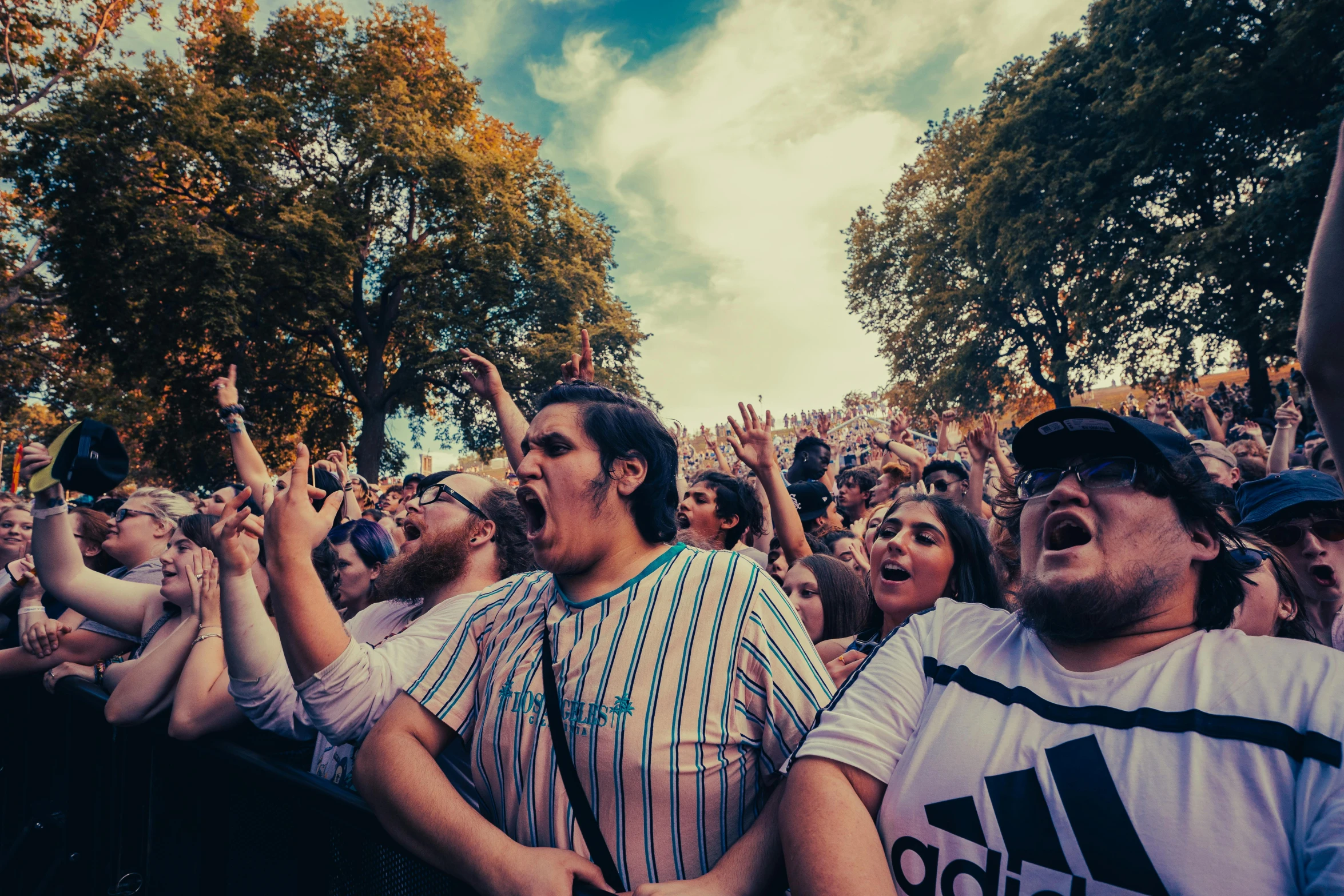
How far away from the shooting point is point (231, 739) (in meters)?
2.61

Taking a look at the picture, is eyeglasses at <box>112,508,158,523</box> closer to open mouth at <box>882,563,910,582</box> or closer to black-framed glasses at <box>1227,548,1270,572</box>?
open mouth at <box>882,563,910,582</box>

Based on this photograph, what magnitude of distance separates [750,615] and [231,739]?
213 cm

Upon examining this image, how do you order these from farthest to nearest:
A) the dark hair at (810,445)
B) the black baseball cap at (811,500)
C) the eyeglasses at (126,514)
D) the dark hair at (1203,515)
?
the dark hair at (810,445) → the black baseball cap at (811,500) → the eyeglasses at (126,514) → the dark hair at (1203,515)

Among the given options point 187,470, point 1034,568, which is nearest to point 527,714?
point 1034,568

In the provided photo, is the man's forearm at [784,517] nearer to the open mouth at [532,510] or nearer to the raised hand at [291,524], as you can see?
the open mouth at [532,510]

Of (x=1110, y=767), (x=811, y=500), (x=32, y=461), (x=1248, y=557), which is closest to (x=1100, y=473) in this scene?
(x=1248, y=557)

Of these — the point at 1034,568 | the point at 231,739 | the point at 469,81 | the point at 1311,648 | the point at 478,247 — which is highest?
the point at 469,81

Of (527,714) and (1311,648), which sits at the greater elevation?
(1311,648)

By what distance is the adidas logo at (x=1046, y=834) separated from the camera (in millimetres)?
1284

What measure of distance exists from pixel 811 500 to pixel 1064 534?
4.10 meters

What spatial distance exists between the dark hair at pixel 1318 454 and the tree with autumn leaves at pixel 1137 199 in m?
14.1

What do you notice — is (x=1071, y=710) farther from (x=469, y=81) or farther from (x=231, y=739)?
(x=469, y=81)

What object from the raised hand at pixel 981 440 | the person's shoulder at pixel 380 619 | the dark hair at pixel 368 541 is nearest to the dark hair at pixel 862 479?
the raised hand at pixel 981 440

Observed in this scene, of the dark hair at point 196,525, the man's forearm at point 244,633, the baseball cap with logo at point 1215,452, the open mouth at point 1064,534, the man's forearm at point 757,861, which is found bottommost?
Answer: the man's forearm at point 757,861
